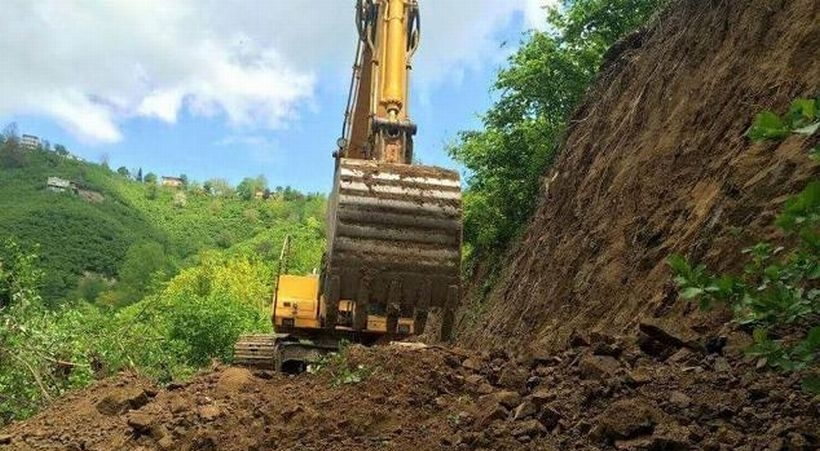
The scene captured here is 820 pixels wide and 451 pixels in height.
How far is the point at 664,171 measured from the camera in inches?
409

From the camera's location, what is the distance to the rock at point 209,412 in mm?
7027

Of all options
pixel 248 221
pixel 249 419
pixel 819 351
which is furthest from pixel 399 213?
pixel 248 221

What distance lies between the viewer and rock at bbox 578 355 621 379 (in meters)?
5.27

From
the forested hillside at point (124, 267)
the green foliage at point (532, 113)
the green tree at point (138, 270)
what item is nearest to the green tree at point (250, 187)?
the forested hillside at point (124, 267)

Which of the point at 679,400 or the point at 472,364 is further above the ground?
the point at 472,364

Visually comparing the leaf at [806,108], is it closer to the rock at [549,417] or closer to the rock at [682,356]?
the rock at [549,417]

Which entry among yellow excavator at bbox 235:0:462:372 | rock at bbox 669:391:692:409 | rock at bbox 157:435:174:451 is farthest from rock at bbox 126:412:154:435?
rock at bbox 669:391:692:409

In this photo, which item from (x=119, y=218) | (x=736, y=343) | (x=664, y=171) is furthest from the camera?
(x=119, y=218)

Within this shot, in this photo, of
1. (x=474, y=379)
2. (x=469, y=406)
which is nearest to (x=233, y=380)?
(x=474, y=379)

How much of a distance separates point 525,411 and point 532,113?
1610 centimetres

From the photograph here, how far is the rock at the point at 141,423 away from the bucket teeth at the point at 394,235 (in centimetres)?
204

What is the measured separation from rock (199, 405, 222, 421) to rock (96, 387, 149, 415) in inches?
46.1

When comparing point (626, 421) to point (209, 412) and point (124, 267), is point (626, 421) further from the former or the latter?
point (124, 267)

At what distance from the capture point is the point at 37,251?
12.4 m
